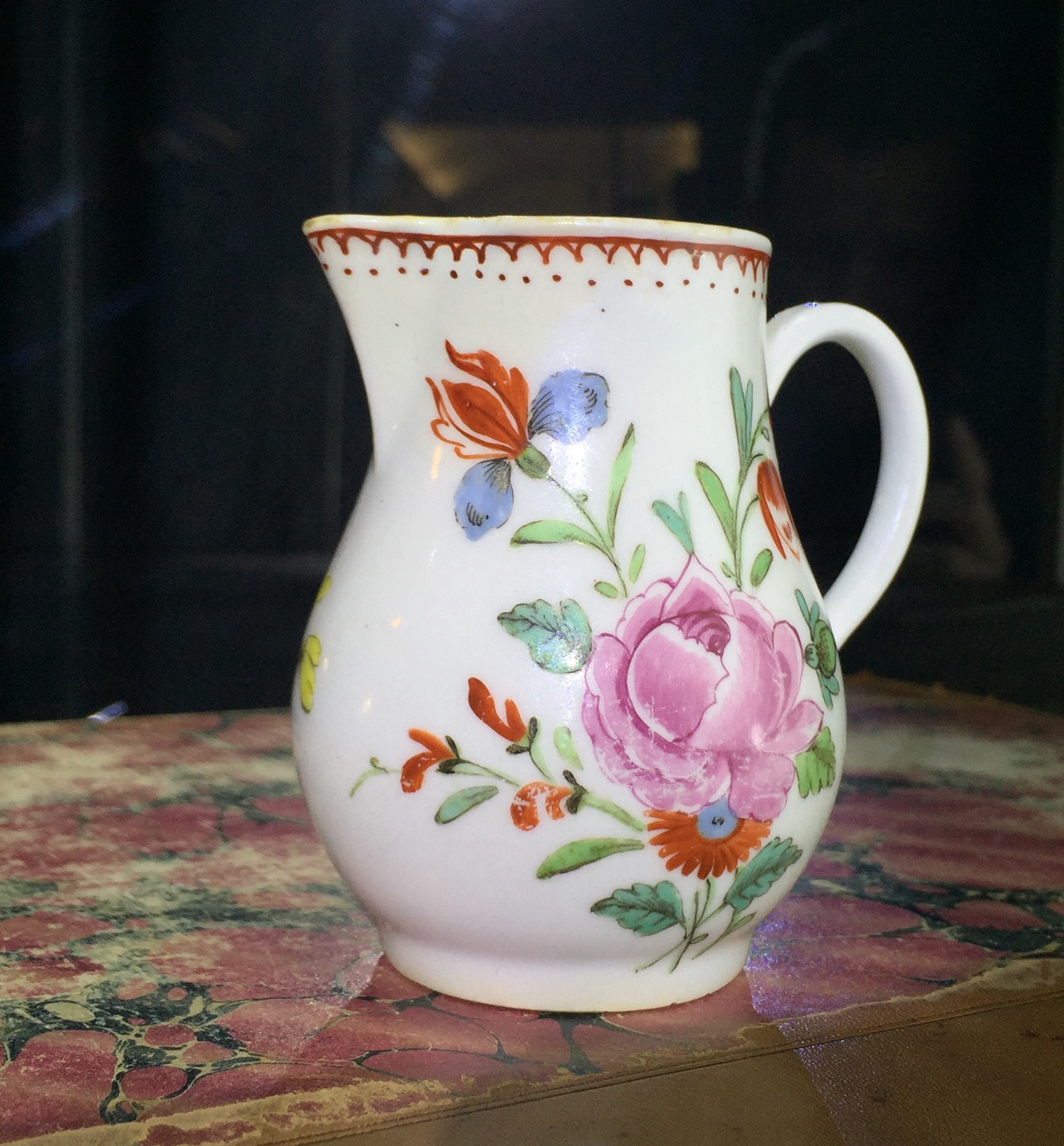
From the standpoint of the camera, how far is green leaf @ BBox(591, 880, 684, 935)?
1.42ft

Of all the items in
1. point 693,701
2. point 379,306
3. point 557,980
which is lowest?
point 557,980

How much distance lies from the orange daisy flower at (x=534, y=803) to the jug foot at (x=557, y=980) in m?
0.06

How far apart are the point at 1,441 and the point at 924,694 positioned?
5.13 ft

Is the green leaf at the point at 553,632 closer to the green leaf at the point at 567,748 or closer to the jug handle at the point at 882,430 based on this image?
the green leaf at the point at 567,748

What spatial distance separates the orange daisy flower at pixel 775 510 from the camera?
0.47m

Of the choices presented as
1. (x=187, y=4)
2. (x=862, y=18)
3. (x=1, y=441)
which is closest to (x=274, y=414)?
(x=1, y=441)

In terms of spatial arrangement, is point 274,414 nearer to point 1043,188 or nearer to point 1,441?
point 1,441

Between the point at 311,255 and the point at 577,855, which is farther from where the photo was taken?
the point at 311,255

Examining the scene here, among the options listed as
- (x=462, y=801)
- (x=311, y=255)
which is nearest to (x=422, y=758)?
(x=462, y=801)

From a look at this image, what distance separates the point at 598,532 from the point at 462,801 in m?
0.10

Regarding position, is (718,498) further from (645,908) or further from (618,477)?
(645,908)

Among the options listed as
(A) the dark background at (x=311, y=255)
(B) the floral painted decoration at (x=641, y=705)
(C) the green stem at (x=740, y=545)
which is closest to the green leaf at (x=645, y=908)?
(B) the floral painted decoration at (x=641, y=705)

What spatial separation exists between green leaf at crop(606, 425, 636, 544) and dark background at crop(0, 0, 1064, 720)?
1113mm

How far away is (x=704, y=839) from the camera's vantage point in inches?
17.2
